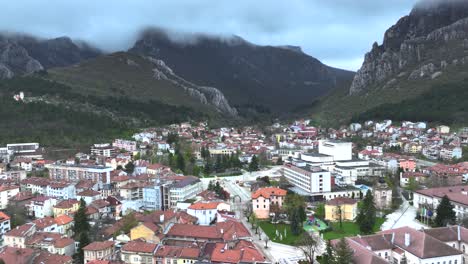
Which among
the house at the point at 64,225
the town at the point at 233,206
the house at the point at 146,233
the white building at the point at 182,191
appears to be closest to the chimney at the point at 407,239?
the town at the point at 233,206

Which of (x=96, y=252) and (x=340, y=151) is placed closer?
(x=96, y=252)

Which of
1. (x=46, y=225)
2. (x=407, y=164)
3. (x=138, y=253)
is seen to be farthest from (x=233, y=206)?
(x=407, y=164)

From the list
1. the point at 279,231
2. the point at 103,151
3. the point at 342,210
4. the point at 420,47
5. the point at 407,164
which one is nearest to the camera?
the point at 279,231

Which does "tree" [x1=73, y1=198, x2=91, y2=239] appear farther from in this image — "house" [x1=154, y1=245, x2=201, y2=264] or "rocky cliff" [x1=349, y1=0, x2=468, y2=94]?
"rocky cliff" [x1=349, y1=0, x2=468, y2=94]

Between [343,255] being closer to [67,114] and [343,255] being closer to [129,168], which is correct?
[129,168]

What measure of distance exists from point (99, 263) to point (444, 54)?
10650cm

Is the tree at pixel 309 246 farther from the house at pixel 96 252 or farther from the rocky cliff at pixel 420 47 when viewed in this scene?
the rocky cliff at pixel 420 47

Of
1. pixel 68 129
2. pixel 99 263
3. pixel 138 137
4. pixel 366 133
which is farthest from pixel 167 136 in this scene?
pixel 99 263

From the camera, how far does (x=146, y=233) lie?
2877 centimetres

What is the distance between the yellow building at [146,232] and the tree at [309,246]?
9.07 metres

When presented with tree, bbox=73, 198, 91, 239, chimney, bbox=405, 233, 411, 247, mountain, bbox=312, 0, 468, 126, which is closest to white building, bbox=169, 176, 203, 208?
tree, bbox=73, 198, 91, 239

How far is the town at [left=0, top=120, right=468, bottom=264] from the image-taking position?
2566cm

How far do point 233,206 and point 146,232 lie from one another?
1175 cm

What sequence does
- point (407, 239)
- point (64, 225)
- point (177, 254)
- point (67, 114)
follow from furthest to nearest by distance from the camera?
point (67, 114) → point (64, 225) → point (177, 254) → point (407, 239)
